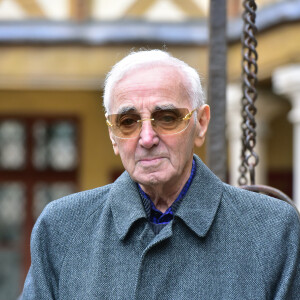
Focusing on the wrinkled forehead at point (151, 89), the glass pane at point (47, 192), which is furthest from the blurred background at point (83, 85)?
the wrinkled forehead at point (151, 89)

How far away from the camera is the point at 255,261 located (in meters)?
2.13

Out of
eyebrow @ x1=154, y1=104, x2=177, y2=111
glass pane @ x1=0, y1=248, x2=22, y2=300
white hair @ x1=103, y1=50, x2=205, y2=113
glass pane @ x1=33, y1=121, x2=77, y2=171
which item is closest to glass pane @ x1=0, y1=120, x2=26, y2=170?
glass pane @ x1=33, y1=121, x2=77, y2=171

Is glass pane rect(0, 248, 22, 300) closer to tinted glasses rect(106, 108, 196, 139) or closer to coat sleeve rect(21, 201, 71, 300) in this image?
coat sleeve rect(21, 201, 71, 300)

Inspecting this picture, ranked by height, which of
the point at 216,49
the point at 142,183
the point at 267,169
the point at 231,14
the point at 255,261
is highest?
the point at 231,14

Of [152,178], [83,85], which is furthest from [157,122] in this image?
[83,85]

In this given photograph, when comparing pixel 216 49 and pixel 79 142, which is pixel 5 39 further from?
pixel 216 49

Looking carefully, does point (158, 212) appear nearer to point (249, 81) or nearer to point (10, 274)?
point (249, 81)

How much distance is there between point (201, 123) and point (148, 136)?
244mm

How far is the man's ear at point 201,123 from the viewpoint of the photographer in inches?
89.2

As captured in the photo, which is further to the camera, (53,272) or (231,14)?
(231,14)

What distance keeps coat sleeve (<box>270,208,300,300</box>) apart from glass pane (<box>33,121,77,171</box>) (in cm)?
763

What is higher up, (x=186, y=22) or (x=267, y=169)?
(x=186, y=22)

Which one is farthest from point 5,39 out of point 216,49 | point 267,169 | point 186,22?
point 216,49

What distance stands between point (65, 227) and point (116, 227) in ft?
0.50
